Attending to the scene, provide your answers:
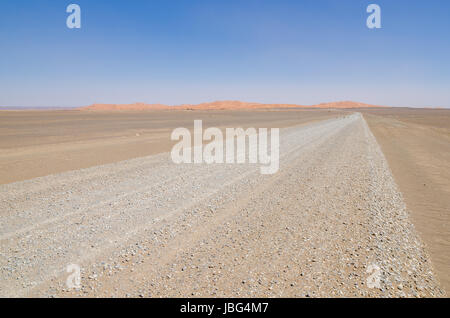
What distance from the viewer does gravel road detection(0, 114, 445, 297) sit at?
11.9ft

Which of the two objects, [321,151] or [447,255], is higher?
[321,151]

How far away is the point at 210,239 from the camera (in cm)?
492

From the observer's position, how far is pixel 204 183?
8.69m

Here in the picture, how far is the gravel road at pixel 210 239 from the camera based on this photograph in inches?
143

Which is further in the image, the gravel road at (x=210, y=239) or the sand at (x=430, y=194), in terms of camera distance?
the sand at (x=430, y=194)

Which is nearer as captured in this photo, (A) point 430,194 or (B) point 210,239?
(B) point 210,239

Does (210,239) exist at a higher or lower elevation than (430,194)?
lower

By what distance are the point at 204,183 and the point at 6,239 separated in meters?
5.20

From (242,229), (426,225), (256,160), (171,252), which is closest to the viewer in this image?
(171,252)

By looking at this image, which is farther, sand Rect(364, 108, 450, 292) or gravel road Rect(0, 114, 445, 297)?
sand Rect(364, 108, 450, 292)
